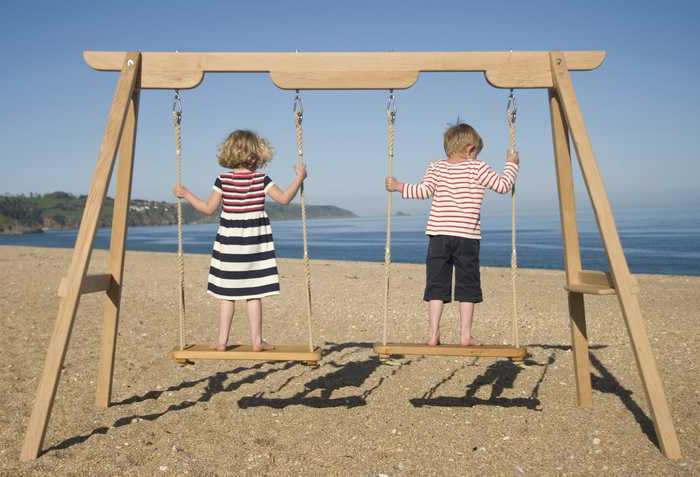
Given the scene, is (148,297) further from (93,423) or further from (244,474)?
(244,474)

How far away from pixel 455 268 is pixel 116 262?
2.74 metres

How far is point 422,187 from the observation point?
17.2 feet

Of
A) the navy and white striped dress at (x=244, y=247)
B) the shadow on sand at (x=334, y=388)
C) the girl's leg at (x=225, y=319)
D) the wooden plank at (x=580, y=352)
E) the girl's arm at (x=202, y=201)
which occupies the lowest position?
the shadow on sand at (x=334, y=388)

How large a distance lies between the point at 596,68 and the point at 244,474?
12.9 ft

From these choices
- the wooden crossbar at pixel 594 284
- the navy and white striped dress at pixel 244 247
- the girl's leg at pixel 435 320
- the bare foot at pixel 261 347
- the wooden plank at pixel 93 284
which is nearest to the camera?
the wooden plank at pixel 93 284

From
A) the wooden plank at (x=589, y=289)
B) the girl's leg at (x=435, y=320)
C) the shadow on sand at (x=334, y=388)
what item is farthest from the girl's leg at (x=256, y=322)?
the wooden plank at (x=589, y=289)

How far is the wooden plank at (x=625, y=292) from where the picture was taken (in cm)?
420

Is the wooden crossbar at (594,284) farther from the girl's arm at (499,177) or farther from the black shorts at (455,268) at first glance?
the girl's arm at (499,177)

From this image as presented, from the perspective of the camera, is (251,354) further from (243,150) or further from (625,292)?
(625,292)

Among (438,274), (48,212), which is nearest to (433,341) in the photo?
(438,274)

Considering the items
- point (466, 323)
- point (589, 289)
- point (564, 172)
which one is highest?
point (564, 172)

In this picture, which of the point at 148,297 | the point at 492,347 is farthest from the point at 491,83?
the point at 148,297

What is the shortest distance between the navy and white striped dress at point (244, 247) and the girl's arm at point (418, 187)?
96 centimetres

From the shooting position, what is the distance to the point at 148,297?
12.4 metres
